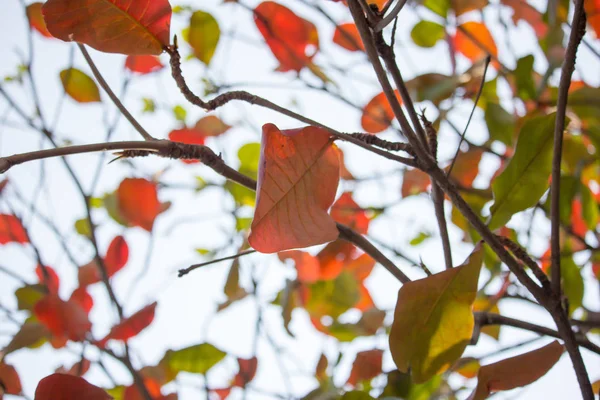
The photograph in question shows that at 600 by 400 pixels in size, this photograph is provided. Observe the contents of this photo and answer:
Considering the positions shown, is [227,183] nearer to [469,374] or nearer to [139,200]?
[139,200]

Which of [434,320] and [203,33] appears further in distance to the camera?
[203,33]

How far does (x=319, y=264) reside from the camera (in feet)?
2.49

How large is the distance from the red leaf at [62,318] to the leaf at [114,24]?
A: 0.38 m

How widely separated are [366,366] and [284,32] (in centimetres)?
47

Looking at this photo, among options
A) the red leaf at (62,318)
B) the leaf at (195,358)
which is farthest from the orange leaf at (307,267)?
the red leaf at (62,318)

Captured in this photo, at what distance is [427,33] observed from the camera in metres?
0.79

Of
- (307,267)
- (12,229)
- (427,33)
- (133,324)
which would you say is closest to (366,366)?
(307,267)

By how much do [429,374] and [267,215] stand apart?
177mm

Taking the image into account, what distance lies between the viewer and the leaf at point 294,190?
320 millimetres

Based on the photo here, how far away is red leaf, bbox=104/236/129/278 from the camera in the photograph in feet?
2.55

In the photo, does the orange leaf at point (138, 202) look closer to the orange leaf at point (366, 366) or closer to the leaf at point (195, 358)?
the leaf at point (195, 358)

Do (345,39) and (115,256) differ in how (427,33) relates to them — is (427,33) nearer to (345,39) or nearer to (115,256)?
(345,39)

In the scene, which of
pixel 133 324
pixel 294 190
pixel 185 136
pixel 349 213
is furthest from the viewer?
pixel 349 213

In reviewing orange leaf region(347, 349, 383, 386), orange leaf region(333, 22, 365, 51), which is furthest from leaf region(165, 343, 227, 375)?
orange leaf region(333, 22, 365, 51)
